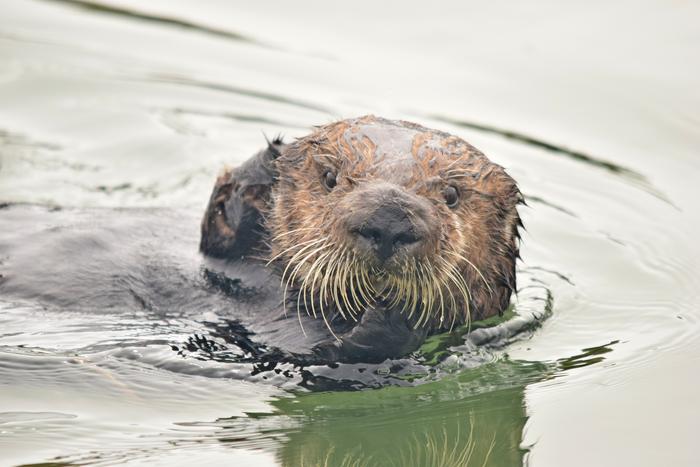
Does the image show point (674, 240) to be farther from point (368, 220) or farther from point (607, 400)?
point (368, 220)

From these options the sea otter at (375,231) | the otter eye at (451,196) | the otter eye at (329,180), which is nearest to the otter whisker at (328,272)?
the sea otter at (375,231)

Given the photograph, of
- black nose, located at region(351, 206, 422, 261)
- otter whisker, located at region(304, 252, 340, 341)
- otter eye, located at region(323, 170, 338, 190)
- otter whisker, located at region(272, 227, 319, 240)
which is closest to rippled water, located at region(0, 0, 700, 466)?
otter whisker, located at region(304, 252, 340, 341)

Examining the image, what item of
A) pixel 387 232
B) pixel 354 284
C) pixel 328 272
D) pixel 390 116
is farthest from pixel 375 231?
pixel 390 116

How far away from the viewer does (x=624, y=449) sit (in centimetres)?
433

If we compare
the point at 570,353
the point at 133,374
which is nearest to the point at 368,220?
the point at 133,374

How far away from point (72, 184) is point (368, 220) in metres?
3.91

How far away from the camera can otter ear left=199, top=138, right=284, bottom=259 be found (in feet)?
17.0

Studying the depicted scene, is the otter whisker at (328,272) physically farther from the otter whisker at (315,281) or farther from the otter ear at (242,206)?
the otter ear at (242,206)

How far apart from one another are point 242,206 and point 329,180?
56 cm

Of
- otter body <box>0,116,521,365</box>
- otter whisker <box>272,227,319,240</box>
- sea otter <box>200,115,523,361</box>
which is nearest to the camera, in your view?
sea otter <box>200,115,523,361</box>

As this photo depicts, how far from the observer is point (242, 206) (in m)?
5.18

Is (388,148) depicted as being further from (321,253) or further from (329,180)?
(321,253)

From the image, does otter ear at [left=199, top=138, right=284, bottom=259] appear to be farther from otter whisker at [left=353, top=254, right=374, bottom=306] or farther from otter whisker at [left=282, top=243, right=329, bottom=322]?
otter whisker at [left=353, top=254, right=374, bottom=306]

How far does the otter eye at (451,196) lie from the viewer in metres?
4.70
